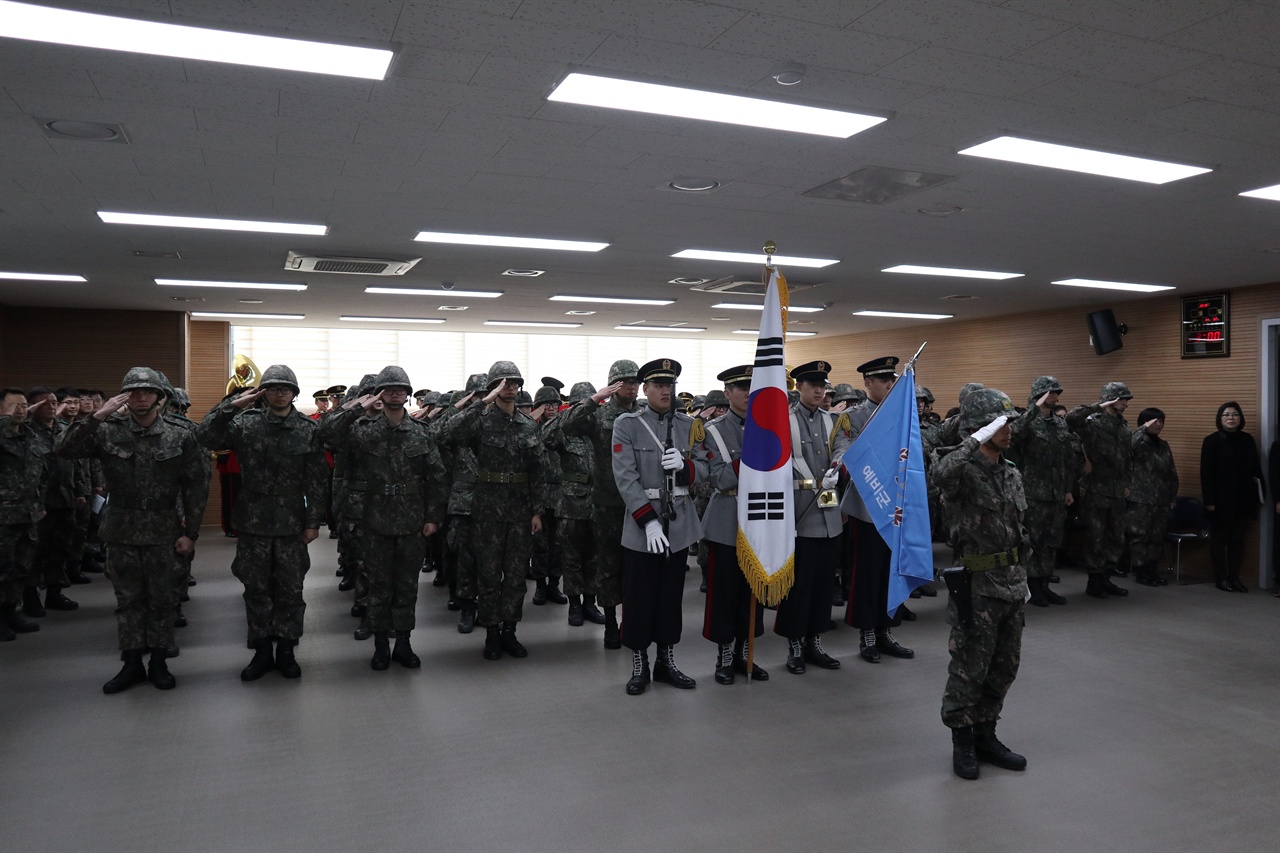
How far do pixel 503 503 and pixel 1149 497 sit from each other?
22.5ft

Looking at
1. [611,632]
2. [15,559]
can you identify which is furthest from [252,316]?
[611,632]

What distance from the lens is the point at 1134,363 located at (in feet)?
33.0

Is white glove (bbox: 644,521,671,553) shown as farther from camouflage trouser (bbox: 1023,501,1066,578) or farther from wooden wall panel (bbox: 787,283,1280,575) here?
wooden wall panel (bbox: 787,283,1280,575)

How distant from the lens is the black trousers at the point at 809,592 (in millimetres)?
5172

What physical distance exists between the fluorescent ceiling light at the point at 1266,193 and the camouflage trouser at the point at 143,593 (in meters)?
7.03

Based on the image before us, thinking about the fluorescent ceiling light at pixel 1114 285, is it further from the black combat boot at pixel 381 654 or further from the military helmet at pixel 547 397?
the black combat boot at pixel 381 654

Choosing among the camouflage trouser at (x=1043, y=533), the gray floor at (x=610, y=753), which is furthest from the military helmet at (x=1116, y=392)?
the gray floor at (x=610, y=753)

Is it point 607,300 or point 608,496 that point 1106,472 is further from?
point 607,300

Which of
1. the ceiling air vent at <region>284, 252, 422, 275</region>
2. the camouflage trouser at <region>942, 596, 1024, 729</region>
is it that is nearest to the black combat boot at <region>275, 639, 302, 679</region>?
the ceiling air vent at <region>284, 252, 422, 275</region>

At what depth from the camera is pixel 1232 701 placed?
4.81 m

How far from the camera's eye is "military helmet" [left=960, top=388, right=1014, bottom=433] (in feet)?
12.3

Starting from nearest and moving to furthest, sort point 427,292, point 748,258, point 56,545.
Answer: point 56,545 < point 748,258 < point 427,292

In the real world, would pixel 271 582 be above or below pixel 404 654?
above

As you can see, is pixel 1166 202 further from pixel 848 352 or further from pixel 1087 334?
pixel 848 352
